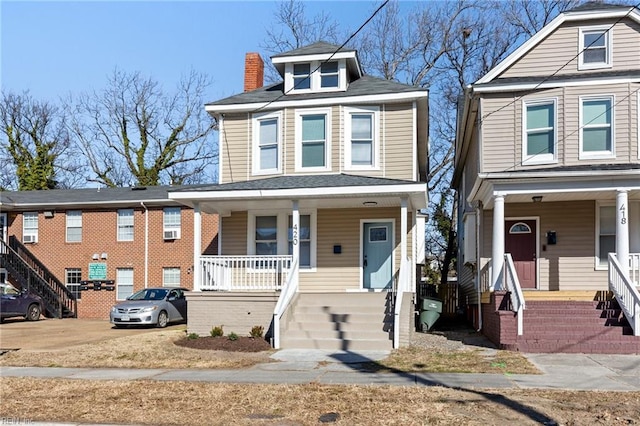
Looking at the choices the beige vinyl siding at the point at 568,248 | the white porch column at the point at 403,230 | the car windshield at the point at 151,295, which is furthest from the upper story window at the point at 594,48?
the car windshield at the point at 151,295

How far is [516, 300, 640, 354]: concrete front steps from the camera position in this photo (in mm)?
12102

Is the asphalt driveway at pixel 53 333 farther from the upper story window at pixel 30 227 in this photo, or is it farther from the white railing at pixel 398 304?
the white railing at pixel 398 304

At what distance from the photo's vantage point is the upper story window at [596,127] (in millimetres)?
15469

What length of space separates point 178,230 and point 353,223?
974cm

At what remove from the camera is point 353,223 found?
1711 centimetres

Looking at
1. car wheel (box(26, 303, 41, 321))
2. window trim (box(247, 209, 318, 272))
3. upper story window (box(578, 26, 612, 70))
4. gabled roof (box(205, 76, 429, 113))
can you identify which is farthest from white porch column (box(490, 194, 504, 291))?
car wheel (box(26, 303, 41, 321))

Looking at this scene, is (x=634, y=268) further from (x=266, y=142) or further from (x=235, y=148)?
(x=235, y=148)

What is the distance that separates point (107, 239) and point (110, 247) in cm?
39

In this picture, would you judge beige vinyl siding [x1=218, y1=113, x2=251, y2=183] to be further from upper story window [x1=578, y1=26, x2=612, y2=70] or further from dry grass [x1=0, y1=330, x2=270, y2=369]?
upper story window [x1=578, y1=26, x2=612, y2=70]

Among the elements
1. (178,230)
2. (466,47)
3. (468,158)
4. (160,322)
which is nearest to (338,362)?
(160,322)

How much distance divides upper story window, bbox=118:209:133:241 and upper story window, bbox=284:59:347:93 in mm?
10705

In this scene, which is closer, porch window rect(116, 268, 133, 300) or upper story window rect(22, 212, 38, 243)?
porch window rect(116, 268, 133, 300)

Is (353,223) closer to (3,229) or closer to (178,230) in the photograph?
(178,230)

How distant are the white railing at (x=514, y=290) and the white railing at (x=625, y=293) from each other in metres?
2.09
